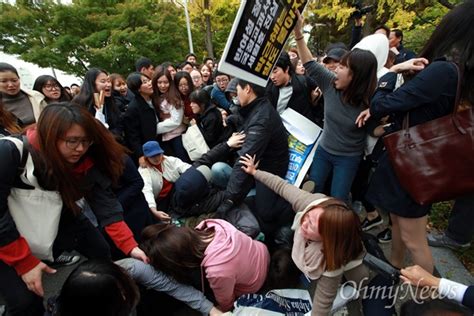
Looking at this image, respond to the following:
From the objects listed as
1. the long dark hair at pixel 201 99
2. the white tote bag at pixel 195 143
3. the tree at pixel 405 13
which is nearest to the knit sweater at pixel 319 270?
the white tote bag at pixel 195 143

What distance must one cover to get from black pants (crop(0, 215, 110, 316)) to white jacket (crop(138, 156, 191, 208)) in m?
0.66

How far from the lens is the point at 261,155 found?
2480 mm

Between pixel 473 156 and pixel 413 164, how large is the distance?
28cm

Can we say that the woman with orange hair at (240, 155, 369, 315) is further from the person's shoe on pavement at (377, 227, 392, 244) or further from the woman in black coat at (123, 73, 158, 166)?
the woman in black coat at (123, 73, 158, 166)

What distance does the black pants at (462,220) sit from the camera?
2080mm

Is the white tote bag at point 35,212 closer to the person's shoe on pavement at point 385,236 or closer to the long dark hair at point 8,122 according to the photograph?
the long dark hair at point 8,122

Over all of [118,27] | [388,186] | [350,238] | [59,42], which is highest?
[388,186]

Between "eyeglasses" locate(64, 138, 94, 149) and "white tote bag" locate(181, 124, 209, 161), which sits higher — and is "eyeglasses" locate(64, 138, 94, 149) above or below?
above

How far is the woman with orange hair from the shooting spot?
1535 millimetres

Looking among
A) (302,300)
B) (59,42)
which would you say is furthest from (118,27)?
(302,300)

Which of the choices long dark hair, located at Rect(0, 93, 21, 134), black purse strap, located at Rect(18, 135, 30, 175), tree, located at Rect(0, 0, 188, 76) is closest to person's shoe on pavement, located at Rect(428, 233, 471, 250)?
black purse strap, located at Rect(18, 135, 30, 175)

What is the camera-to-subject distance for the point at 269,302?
6.35 ft

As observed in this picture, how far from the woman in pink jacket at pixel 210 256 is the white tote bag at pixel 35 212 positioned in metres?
0.56

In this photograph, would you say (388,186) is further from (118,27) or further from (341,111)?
(118,27)
